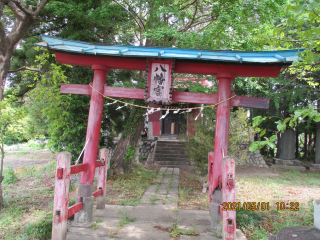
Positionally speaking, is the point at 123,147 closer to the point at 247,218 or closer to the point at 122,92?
the point at 122,92

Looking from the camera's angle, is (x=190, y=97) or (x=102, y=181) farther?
(x=102, y=181)

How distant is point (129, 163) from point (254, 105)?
615 centimetres

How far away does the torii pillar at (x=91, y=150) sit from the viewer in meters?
4.15

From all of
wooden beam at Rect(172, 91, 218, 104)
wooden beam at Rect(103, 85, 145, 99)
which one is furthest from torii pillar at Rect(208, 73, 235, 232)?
wooden beam at Rect(103, 85, 145, 99)

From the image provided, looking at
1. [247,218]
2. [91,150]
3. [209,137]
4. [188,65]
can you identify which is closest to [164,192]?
[209,137]

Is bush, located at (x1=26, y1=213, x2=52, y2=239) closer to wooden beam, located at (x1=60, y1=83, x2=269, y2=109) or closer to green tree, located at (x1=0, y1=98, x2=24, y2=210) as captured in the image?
green tree, located at (x1=0, y1=98, x2=24, y2=210)

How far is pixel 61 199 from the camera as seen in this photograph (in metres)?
3.43

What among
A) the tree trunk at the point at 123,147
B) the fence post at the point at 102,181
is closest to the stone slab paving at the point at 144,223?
the fence post at the point at 102,181

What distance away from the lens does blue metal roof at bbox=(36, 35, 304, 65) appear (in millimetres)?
4031

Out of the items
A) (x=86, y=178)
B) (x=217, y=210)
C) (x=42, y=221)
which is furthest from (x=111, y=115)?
(x=217, y=210)

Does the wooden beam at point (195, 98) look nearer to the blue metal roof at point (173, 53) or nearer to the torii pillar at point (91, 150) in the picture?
the blue metal roof at point (173, 53)

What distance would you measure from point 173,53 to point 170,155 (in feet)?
27.8

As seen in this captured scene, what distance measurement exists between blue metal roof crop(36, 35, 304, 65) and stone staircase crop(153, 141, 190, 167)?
7.38 meters

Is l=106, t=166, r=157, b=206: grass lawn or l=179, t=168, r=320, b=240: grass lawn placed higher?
l=179, t=168, r=320, b=240: grass lawn
